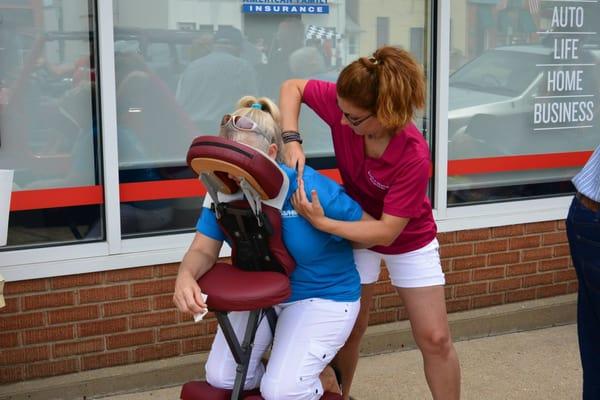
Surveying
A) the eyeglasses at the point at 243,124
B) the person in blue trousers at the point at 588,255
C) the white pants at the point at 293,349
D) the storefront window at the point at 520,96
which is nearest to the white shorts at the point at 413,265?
the white pants at the point at 293,349

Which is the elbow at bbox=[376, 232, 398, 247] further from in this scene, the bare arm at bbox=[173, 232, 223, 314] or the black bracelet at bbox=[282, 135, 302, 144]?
the bare arm at bbox=[173, 232, 223, 314]

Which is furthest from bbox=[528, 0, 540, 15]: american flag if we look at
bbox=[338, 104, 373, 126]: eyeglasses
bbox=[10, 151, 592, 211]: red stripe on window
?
bbox=[338, 104, 373, 126]: eyeglasses

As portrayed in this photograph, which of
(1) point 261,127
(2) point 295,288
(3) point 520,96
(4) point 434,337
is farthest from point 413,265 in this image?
(3) point 520,96

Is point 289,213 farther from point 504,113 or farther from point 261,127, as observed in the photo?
point 504,113

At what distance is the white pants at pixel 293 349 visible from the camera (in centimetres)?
322

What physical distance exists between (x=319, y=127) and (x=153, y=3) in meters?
1.10

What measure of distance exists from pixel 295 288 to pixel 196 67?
69.0 inches

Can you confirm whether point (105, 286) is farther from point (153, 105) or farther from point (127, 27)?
point (127, 27)

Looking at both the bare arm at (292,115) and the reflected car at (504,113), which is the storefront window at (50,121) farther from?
the reflected car at (504,113)

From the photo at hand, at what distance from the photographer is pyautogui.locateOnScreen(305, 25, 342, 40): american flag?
16.4 ft

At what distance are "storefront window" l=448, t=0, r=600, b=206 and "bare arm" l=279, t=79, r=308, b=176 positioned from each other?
198 centimetres

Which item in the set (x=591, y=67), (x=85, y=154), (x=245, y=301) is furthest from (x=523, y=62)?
(x=245, y=301)

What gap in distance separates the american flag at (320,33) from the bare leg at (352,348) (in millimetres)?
1632

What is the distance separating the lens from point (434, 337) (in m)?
3.64
